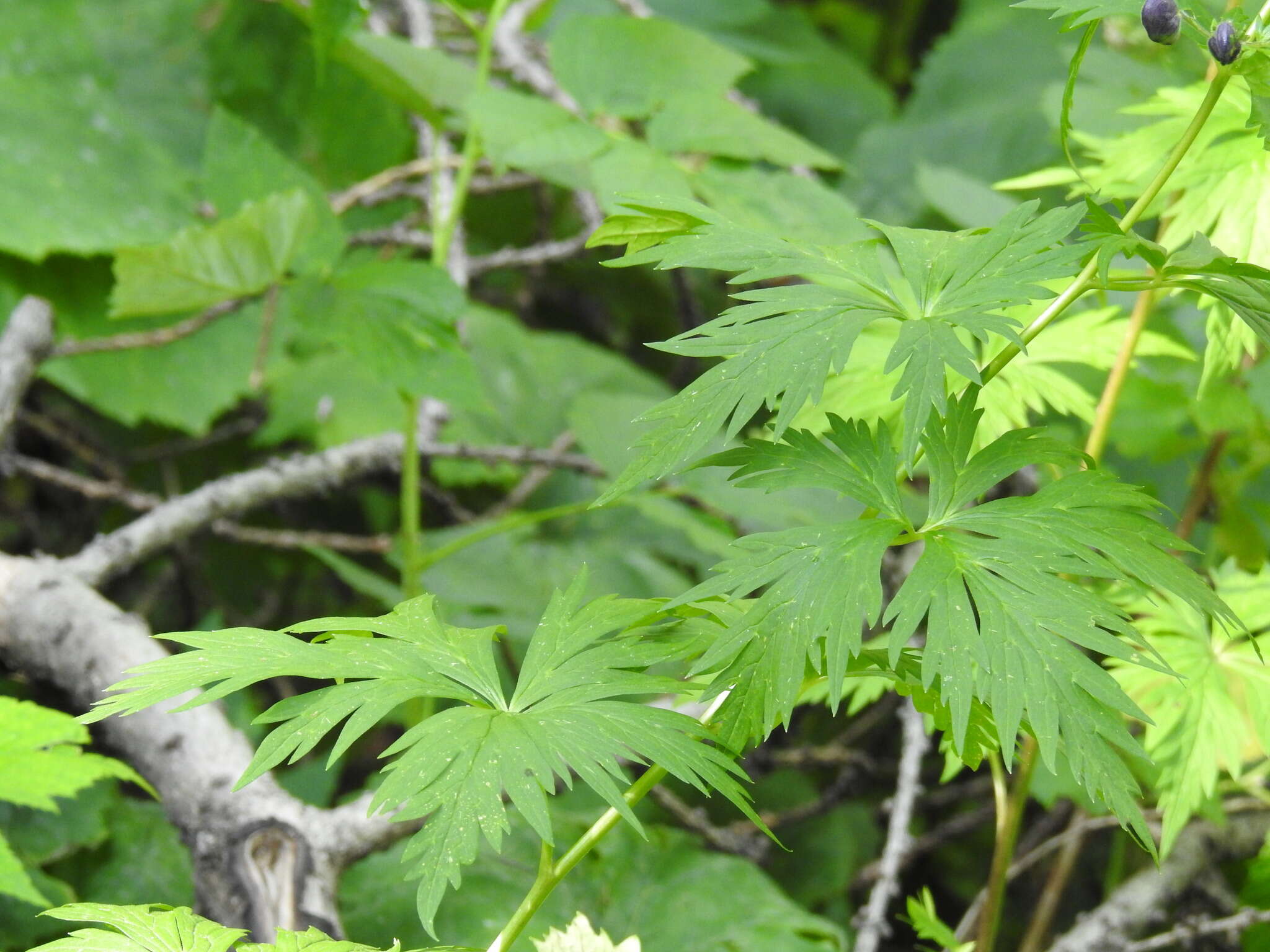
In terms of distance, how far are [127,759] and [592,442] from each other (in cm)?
62

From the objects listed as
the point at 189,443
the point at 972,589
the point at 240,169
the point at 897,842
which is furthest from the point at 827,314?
the point at 189,443

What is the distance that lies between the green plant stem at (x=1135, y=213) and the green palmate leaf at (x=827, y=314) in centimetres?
3

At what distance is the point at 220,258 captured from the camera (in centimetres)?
100

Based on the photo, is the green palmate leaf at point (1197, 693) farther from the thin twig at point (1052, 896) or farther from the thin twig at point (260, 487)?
the thin twig at point (260, 487)

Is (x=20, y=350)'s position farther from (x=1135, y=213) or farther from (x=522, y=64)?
(x=1135, y=213)

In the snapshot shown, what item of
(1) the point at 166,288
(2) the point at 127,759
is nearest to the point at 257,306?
(1) the point at 166,288

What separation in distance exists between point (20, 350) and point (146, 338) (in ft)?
0.60

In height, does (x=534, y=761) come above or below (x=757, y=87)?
below

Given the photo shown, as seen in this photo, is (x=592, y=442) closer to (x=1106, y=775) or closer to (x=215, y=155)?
(x=215, y=155)

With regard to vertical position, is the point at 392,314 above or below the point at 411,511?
above

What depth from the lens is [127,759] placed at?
923mm

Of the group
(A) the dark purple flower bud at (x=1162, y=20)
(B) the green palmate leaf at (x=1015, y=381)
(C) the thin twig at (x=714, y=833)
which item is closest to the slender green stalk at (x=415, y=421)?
(C) the thin twig at (x=714, y=833)

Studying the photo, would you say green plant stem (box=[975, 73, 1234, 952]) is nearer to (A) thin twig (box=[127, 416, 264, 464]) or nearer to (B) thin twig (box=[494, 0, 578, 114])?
(B) thin twig (box=[494, 0, 578, 114])

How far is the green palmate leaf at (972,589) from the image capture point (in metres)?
0.42
